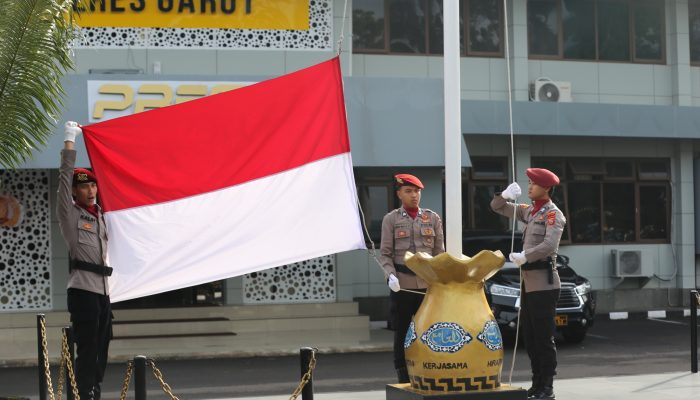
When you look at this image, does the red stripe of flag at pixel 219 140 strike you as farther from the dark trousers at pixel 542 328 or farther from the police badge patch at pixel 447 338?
the dark trousers at pixel 542 328

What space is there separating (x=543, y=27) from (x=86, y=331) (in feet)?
49.8

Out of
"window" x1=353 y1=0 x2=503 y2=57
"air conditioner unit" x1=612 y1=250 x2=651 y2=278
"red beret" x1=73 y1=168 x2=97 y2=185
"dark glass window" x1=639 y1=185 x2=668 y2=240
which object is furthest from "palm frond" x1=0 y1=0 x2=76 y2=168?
"dark glass window" x1=639 y1=185 x2=668 y2=240

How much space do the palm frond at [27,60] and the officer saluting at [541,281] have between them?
4272 millimetres

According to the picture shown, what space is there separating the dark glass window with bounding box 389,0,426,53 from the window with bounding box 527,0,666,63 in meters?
2.35

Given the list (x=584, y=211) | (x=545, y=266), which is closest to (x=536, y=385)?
(x=545, y=266)

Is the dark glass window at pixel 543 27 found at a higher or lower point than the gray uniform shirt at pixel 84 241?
higher

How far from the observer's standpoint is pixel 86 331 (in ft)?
29.6

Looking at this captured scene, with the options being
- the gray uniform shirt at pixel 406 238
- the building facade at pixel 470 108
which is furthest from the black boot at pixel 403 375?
the building facade at pixel 470 108

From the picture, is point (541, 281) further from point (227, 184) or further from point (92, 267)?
point (92, 267)

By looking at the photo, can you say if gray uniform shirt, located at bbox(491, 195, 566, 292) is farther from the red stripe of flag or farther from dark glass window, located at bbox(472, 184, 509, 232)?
dark glass window, located at bbox(472, 184, 509, 232)

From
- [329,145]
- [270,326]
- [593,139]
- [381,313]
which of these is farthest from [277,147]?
[593,139]

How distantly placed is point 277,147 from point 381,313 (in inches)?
474

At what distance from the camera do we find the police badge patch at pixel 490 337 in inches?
325

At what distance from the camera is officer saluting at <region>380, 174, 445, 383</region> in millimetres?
9953
